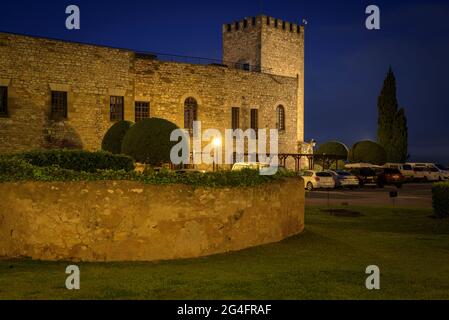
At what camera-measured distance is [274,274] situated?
9.72 metres

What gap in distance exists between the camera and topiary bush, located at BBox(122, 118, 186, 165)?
27.6 metres

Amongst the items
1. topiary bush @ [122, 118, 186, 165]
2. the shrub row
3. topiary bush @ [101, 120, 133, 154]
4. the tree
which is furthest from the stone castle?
the shrub row

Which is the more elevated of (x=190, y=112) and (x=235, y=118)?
(x=190, y=112)

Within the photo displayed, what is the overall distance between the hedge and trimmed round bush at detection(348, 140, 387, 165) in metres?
34.1

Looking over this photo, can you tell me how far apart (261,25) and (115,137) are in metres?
23.4

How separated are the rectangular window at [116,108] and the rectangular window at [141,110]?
1.40 metres

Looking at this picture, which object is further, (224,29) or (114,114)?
(224,29)

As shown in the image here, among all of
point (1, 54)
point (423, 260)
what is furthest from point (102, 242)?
point (1, 54)

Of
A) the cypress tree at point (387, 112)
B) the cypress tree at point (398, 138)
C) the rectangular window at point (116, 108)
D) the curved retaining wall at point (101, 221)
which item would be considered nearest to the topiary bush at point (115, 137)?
Result: the rectangular window at point (116, 108)

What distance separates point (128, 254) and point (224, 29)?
45550 mm

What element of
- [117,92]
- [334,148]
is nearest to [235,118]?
[117,92]

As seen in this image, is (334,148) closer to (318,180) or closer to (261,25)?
(261,25)
